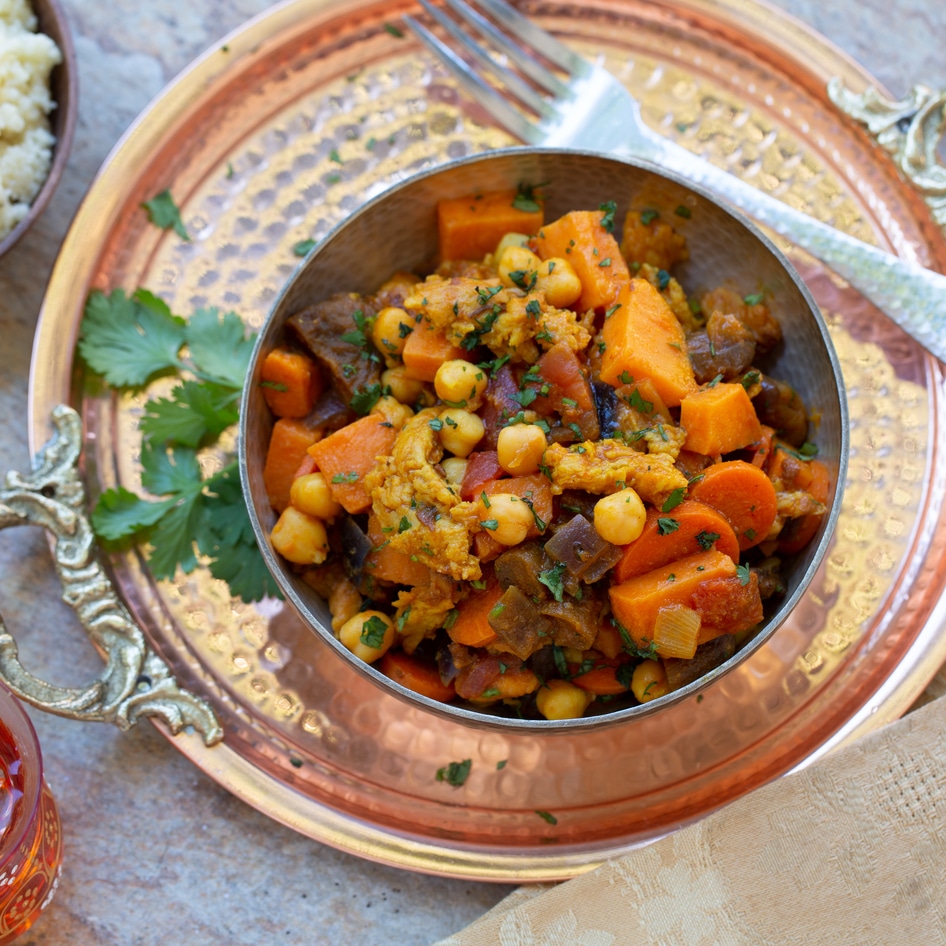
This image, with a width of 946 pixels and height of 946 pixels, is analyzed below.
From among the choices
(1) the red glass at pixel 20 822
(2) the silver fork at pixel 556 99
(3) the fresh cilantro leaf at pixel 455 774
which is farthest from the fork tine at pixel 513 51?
(1) the red glass at pixel 20 822

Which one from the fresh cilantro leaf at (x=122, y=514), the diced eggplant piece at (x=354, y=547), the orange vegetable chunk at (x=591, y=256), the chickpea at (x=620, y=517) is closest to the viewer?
the chickpea at (x=620, y=517)

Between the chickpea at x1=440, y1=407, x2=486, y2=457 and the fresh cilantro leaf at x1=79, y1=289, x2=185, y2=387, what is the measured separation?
117cm

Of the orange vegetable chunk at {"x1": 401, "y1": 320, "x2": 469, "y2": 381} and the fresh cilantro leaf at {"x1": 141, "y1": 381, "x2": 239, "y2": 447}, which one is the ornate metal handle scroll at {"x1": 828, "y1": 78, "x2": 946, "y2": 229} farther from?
the fresh cilantro leaf at {"x1": 141, "y1": 381, "x2": 239, "y2": 447}

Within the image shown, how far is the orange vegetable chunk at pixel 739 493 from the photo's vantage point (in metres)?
2.67

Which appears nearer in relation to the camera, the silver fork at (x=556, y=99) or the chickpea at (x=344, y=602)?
the chickpea at (x=344, y=602)

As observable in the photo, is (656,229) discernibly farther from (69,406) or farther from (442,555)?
(69,406)

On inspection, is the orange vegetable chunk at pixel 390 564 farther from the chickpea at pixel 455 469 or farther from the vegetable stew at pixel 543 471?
the chickpea at pixel 455 469

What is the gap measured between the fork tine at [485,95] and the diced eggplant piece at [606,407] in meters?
1.27

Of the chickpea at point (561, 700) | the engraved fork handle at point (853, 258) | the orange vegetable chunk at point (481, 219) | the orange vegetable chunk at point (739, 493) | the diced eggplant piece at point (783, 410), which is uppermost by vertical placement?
the engraved fork handle at point (853, 258)

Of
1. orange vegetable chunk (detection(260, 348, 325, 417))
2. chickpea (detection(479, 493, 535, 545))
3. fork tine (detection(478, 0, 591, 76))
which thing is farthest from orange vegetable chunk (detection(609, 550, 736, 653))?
fork tine (detection(478, 0, 591, 76))

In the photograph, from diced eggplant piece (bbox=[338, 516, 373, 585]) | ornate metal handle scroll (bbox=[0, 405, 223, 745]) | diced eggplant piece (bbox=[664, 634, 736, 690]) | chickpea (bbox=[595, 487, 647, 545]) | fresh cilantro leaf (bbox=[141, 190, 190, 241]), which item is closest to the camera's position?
chickpea (bbox=[595, 487, 647, 545])

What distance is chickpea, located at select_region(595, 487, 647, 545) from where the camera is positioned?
2.49m

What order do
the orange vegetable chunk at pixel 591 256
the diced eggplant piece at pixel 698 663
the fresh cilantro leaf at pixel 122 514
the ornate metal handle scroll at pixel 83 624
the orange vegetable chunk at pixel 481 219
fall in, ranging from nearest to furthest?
the diced eggplant piece at pixel 698 663 → the orange vegetable chunk at pixel 591 256 → the ornate metal handle scroll at pixel 83 624 → the orange vegetable chunk at pixel 481 219 → the fresh cilantro leaf at pixel 122 514

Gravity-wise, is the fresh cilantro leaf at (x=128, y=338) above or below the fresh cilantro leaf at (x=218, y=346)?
below
